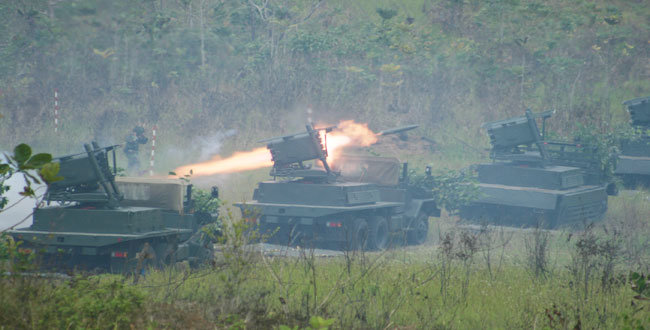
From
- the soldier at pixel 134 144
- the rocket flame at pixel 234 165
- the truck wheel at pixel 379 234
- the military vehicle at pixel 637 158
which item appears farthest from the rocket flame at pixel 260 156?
the military vehicle at pixel 637 158

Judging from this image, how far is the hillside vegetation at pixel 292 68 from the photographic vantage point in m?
30.7

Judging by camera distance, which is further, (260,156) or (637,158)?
(637,158)

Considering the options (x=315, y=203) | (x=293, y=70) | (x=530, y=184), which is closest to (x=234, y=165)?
(x=315, y=203)

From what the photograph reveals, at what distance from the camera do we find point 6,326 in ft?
20.0

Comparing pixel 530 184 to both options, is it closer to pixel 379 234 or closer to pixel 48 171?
pixel 379 234

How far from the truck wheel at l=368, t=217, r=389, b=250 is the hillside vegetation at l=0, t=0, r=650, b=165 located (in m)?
12.6

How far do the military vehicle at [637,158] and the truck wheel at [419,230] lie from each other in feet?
23.9

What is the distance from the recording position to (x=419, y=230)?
60.3 ft

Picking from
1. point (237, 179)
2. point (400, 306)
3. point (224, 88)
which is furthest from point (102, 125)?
point (400, 306)

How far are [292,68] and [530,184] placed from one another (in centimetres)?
1582

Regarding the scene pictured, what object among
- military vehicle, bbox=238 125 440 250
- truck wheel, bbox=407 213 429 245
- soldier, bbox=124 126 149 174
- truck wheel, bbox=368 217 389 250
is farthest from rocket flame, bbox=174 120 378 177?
truck wheel, bbox=407 213 429 245

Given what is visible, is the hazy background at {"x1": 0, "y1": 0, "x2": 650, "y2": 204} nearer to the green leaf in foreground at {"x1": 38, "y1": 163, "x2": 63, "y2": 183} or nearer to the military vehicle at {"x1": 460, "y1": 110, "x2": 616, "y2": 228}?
the military vehicle at {"x1": 460, "y1": 110, "x2": 616, "y2": 228}

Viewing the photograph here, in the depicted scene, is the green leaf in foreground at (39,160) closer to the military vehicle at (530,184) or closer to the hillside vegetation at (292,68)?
the military vehicle at (530,184)

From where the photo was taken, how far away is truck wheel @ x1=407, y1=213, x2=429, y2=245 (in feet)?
59.6
